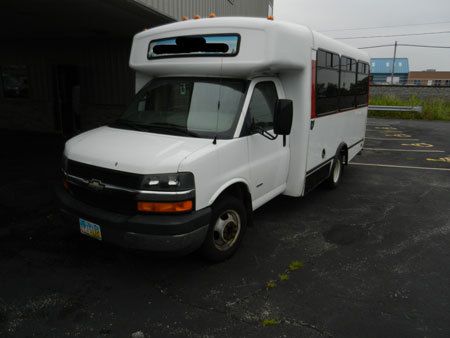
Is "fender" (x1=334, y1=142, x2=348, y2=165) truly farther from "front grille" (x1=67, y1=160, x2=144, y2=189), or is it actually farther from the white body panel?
"front grille" (x1=67, y1=160, x2=144, y2=189)

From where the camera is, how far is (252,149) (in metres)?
4.41

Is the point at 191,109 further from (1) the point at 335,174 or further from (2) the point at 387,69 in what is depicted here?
(2) the point at 387,69

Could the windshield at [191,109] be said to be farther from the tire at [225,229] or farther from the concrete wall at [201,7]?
the concrete wall at [201,7]

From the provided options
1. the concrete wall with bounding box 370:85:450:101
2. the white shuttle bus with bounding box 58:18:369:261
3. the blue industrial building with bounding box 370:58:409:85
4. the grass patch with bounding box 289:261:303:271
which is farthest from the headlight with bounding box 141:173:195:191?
the blue industrial building with bounding box 370:58:409:85

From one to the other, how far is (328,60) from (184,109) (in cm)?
296

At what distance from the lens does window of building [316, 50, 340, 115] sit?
18.5ft

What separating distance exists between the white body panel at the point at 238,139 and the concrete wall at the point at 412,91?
22.5m

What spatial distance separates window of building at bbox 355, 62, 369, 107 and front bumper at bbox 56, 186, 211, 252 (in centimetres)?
581

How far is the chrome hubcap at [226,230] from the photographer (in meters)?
4.18

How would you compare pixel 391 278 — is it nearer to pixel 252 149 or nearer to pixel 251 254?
pixel 251 254

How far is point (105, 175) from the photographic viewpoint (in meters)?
3.69

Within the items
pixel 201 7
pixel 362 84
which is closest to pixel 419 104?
pixel 362 84

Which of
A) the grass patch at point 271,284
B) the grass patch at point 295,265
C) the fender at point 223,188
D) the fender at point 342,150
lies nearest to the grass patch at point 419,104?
the fender at point 342,150

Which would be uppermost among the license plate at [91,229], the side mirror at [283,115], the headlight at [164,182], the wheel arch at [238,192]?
the side mirror at [283,115]
